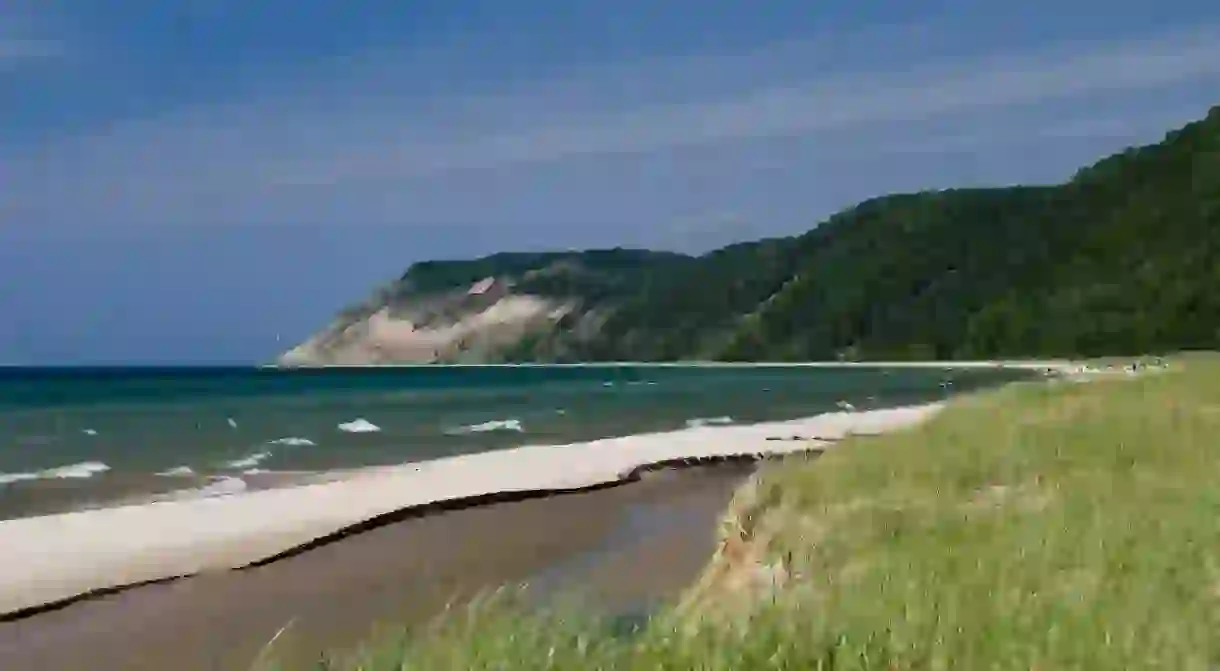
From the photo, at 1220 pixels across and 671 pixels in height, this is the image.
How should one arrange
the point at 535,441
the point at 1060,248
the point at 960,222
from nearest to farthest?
the point at 535,441
the point at 1060,248
the point at 960,222

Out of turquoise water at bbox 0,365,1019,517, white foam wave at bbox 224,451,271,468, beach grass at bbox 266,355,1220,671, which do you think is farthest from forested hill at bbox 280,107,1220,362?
beach grass at bbox 266,355,1220,671

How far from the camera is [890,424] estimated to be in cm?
4044

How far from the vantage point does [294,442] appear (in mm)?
39688

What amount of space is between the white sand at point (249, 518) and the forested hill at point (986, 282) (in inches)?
3265

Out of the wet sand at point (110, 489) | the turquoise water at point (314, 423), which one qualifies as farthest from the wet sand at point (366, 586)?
the turquoise water at point (314, 423)

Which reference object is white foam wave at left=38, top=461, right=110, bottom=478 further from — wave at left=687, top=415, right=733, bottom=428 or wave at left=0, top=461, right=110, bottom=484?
wave at left=687, top=415, right=733, bottom=428

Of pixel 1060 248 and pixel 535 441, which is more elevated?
pixel 1060 248

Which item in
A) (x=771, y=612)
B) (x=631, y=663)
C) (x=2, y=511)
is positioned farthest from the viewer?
(x=2, y=511)

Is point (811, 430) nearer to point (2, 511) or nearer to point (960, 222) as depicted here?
point (2, 511)

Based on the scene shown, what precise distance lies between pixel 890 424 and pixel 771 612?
116 ft

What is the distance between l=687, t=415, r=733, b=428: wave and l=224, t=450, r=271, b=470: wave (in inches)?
643

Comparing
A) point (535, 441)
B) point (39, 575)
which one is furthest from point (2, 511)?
point (535, 441)

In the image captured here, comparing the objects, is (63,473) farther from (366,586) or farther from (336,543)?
(366,586)

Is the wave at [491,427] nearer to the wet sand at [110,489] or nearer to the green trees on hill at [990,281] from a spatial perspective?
the wet sand at [110,489]
